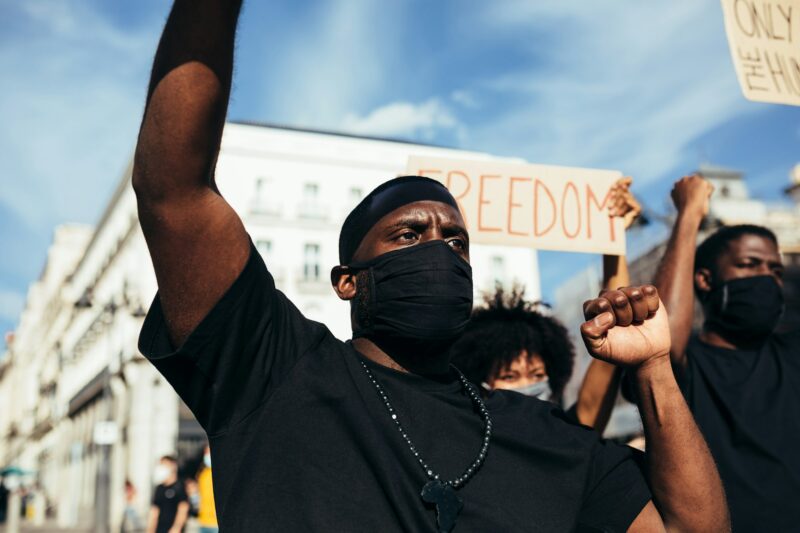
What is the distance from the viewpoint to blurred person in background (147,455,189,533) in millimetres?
8117

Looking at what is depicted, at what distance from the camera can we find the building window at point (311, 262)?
30281mm

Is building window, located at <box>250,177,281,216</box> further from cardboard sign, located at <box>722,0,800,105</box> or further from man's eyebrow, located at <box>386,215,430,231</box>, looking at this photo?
man's eyebrow, located at <box>386,215,430,231</box>

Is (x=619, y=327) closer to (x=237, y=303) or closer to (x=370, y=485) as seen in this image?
(x=370, y=485)

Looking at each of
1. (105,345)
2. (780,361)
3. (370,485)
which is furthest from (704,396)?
(105,345)

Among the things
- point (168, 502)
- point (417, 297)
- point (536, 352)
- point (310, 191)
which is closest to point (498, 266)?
point (310, 191)

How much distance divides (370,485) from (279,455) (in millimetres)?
197

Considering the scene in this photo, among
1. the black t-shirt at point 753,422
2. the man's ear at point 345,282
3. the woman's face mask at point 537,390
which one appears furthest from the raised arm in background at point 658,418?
the woman's face mask at point 537,390

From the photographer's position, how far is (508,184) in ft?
10.5

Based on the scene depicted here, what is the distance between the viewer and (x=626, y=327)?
1747 millimetres

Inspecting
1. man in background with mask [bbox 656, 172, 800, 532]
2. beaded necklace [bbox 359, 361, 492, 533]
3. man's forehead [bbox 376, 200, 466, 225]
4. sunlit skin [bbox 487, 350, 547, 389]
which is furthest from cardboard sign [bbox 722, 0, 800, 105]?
beaded necklace [bbox 359, 361, 492, 533]

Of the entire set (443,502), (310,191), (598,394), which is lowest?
(443,502)

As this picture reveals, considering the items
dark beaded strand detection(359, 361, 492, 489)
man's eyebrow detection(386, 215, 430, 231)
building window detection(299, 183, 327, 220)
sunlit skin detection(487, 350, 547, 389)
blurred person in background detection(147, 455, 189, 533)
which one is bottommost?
blurred person in background detection(147, 455, 189, 533)

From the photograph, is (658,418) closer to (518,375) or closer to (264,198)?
(518,375)

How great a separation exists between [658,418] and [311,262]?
95.8 ft
